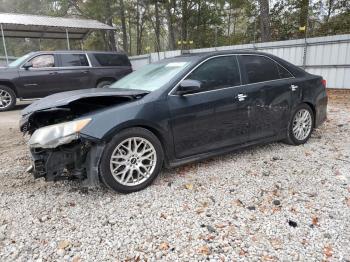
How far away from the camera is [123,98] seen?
3492 millimetres

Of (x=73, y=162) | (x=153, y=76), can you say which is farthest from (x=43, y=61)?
(x=73, y=162)

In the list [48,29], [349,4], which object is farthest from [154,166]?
[48,29]

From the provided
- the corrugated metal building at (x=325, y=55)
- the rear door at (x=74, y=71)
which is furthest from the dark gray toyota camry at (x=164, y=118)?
the corrugated metal building at (x=325, y=55)

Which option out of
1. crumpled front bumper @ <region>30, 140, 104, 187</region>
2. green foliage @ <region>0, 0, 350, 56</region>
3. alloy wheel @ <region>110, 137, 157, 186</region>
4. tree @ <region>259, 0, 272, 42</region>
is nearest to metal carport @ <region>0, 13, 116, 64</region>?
green foliage @ <region>0, 0, 350, 56</region>

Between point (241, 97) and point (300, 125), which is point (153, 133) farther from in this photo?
point (300, 125)

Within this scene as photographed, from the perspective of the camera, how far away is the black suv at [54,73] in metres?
9.30

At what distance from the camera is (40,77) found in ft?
31.5

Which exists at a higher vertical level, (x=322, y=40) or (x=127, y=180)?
(x=322, y=40)

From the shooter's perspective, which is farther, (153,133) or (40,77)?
(40,77)

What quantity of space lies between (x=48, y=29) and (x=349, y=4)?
14.7m

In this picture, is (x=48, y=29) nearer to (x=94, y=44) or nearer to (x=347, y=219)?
(x=94, y=44)

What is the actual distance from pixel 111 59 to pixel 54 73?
83.5 inches

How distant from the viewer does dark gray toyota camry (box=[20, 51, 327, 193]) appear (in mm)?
3156

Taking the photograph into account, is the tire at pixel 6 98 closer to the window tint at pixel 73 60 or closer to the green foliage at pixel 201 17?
the window tint at pixel 73 60
